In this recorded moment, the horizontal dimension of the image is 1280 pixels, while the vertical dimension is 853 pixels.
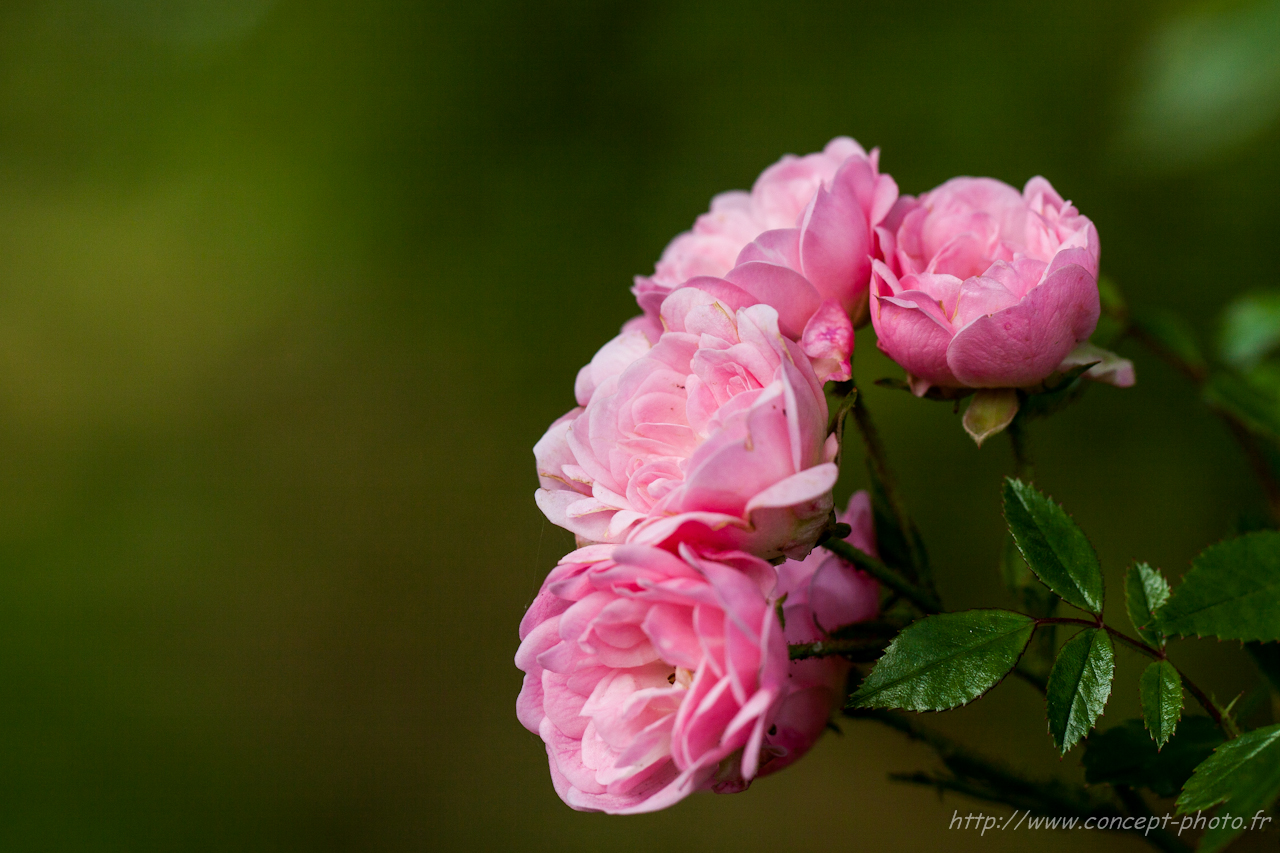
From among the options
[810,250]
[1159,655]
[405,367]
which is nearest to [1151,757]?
[1159,655]

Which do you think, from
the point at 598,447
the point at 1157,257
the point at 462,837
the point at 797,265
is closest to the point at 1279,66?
the point at 797,265

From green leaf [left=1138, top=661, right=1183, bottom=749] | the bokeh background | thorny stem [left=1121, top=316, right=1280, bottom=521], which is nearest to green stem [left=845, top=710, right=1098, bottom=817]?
green leaf [left=1138, top=661, right=1183, bottom=749]

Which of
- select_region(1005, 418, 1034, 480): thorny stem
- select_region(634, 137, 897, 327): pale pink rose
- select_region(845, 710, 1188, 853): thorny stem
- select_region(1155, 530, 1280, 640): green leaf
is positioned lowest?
select_region(845, 710, 1188, 853): thorny stem

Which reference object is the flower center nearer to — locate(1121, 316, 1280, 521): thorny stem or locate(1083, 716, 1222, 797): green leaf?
locate(1083, 716, 1222, 797): green leaf

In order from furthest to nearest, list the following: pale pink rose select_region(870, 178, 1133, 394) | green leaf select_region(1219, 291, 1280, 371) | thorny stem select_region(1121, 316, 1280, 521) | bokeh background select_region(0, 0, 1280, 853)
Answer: bokeh background select_region(0, 0, 1280, 853) → green leaf select_region(1219, 291, 1280, 371) → thorny stem select_region(1121, 316, 1280, 521) → pale pink rose select_region(870, 178, 1133, 394)

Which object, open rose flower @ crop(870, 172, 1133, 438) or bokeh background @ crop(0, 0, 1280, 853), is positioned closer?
open rose flower @ crop(870, 172, 1133, 438)

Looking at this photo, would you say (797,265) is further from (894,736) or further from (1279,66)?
(894,736)
